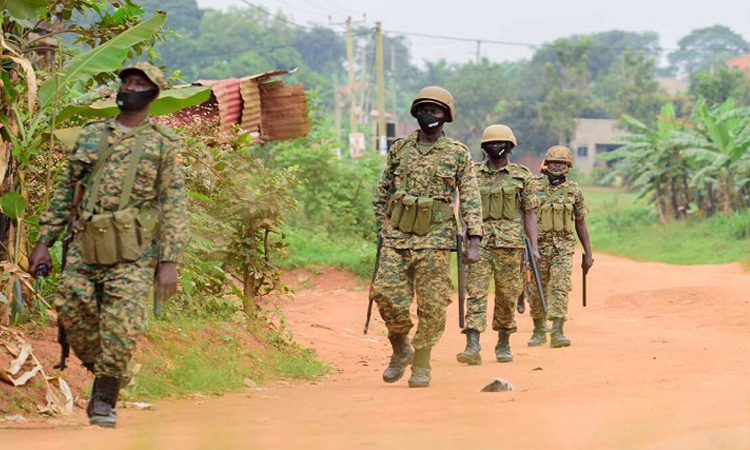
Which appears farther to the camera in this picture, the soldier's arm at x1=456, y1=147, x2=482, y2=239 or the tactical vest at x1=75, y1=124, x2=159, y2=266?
the soldier's arm at x1=456, y1=147, x2=482, y2=239

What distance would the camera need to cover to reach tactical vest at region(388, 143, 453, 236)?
9.12 meters

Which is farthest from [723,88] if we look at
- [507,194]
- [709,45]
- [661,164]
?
[709,45]

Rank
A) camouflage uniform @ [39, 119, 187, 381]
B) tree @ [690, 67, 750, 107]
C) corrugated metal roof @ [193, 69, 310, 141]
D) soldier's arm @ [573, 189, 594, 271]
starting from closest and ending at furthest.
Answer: camouflage uniform @ [39, 119, 187, 381]
soldier's arm @ [573, 189, 594, 271]
corrugated metal roof @ [193, 69, 310, 141]
tree @ [690, 67, 750, 107]

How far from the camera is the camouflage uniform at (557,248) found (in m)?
13.2

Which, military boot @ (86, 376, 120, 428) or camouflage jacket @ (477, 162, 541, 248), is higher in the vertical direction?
camouflage jacket @ (477, 162, 541, 248)

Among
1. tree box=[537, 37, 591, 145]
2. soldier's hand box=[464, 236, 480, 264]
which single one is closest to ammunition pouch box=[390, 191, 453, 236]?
soldier's hand box=[464, 236, 480, 264]

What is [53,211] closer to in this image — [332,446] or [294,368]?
[332,446]

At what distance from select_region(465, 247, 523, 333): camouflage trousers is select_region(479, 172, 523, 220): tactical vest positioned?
30 centimetres

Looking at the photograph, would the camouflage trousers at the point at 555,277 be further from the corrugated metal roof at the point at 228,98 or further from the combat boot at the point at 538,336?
the corrugated metal roof at the point at 228,98

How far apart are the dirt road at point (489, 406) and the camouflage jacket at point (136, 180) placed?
1.05 metres

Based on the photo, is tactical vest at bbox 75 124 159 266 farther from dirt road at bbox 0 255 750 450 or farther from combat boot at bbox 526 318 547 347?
combat boot at bbox 526 318 547 347

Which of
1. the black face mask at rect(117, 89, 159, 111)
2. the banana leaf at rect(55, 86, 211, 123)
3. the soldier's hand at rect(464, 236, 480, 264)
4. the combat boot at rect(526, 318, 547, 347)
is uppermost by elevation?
the black face mask at rect(117, 89, 159, 111)

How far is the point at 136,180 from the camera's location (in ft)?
23.5

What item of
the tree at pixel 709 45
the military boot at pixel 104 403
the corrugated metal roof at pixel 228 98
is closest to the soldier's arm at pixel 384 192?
the military boot at pixel 104 403
